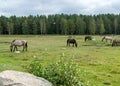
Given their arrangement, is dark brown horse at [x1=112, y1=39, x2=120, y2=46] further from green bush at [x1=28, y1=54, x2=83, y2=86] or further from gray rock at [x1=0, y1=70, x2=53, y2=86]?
gray rock at [x1=0, y1=70, x2=53, y2=86]

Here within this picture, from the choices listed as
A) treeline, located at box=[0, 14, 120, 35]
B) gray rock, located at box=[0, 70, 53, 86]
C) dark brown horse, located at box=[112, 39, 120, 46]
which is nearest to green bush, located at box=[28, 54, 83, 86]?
gray rock, located at box=[0, 70, 53, 86]

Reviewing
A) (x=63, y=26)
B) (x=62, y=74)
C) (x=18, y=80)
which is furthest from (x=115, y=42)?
(x=63, y=26)

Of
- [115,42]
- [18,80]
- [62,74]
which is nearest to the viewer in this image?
[18,80]

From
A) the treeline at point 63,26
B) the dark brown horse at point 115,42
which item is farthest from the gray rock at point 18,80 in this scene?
the treeline at point 63,26

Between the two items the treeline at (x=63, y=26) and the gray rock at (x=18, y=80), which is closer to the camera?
the gray rock at (x=18, y=80)

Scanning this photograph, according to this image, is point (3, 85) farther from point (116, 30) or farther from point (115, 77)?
point (116, 30)

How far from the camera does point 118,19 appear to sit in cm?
15612

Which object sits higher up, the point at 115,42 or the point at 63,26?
the point at 63,26

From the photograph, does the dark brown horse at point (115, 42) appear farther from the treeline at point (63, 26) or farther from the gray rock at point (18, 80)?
the treeline at point (63, 26)

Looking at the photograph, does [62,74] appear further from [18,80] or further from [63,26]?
[63,26]

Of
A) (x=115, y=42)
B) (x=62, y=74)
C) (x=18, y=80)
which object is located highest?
(x=18, y=80)

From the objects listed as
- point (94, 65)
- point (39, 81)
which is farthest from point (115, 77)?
point (39, 81)

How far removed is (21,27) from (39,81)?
144 metres

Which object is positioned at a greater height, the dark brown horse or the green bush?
the green bush
